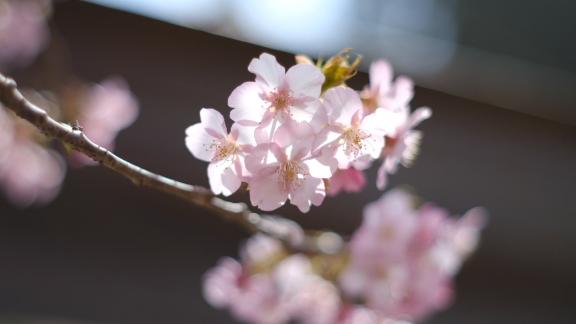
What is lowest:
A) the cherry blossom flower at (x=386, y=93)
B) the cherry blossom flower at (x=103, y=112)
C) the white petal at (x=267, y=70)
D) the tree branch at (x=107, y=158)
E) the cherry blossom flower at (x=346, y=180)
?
the tree branch at (x=107, y=158)

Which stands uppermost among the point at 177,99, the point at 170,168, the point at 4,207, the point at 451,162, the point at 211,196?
the point at 451,162

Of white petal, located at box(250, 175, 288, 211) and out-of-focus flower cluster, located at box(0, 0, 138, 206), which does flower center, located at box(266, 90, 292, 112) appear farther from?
out-of-focus flower cluster, located at box(0, 0, 138, 206)

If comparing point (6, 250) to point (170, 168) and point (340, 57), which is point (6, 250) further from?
point (340, 57)

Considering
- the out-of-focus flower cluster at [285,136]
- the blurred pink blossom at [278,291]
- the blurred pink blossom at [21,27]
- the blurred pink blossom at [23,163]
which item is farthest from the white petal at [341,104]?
the blurred pink blossom at [21,27]

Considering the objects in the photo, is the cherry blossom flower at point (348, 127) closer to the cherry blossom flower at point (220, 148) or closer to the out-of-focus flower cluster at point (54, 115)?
the cherry blossom flower at point (220, 148)

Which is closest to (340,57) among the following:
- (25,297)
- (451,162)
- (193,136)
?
(193,136)

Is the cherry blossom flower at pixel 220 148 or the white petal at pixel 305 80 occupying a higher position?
the white petal at pixel 305 80

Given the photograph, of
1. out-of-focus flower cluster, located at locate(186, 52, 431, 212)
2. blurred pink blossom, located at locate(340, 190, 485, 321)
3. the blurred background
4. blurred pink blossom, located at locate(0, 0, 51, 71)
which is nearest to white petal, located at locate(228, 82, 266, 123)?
out-of-focus flower cluster, located at locate(186, 52, 431, 212)

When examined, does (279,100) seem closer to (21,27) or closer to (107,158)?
(107,158)
